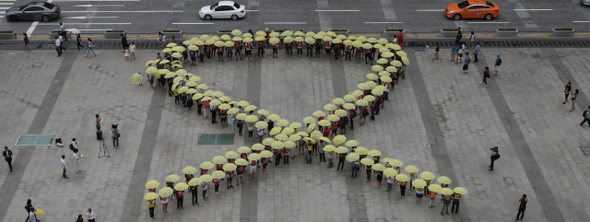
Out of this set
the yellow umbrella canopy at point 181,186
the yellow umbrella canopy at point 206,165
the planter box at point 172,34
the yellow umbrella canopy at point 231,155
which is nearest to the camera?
the yellow umbrella canopy at point 181,186

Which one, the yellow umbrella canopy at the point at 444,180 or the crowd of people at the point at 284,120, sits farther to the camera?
the crowd of people at the point at 284,120

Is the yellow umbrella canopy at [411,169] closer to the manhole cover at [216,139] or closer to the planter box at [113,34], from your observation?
the manhole cover at [216,139]

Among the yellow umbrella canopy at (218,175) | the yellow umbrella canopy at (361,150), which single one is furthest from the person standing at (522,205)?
the yellow umbrella canopy at (218,175)

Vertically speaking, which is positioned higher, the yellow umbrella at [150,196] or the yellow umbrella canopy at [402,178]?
the yellow umbrella canopy at [402,178]

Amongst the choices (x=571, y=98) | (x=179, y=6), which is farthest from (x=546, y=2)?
(x=179, y=6)

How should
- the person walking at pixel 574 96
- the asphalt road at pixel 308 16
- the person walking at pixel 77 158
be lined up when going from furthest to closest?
the asphalt road at pixel 308 16, the person walking at pixel 574 96, the person walking at pixel 77 158

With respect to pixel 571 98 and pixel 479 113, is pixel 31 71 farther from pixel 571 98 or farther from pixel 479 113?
pixel 571 98

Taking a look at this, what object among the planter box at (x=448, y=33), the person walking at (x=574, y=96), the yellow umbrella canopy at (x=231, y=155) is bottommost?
the yellow umbrella canopy at (x=231, y=155)

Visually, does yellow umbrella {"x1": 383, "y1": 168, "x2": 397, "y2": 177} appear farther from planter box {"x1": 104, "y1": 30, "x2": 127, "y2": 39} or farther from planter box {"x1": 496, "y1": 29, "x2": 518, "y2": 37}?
planter box {"x1": 104, "y1": 30, "x2": 127, "y2": 39}
